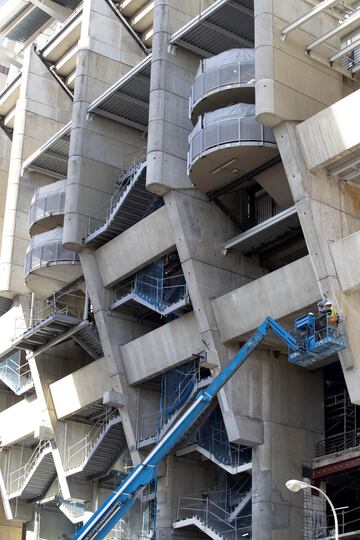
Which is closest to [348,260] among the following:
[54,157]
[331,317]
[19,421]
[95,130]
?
[331,317]

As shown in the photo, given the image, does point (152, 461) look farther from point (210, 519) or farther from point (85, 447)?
point (85, 447)

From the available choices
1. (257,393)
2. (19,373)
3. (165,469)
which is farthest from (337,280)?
(19,373)

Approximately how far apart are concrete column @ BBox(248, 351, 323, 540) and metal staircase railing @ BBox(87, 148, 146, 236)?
11.4 metres

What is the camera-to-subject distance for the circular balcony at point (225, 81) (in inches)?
1766

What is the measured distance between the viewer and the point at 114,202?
179 feet

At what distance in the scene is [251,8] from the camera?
1908 inches

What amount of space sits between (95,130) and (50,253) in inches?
270

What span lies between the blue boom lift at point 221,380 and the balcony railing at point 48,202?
18.3 metres

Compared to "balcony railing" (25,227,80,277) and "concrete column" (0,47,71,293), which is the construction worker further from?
"concrete column" (0,47,71,293)

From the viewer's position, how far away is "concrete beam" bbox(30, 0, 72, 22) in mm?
69750

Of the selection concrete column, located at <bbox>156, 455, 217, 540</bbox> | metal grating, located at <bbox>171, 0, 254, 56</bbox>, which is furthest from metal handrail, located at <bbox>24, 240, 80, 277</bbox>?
concrete column, located at <bbox>156, 455, 217, 540</bbox>

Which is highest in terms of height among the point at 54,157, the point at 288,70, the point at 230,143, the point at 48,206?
the point at 54,157

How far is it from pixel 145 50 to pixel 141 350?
18.5m

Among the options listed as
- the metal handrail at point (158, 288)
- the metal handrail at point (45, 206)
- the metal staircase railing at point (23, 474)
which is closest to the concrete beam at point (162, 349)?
the metal handrail at point (158, 288)
